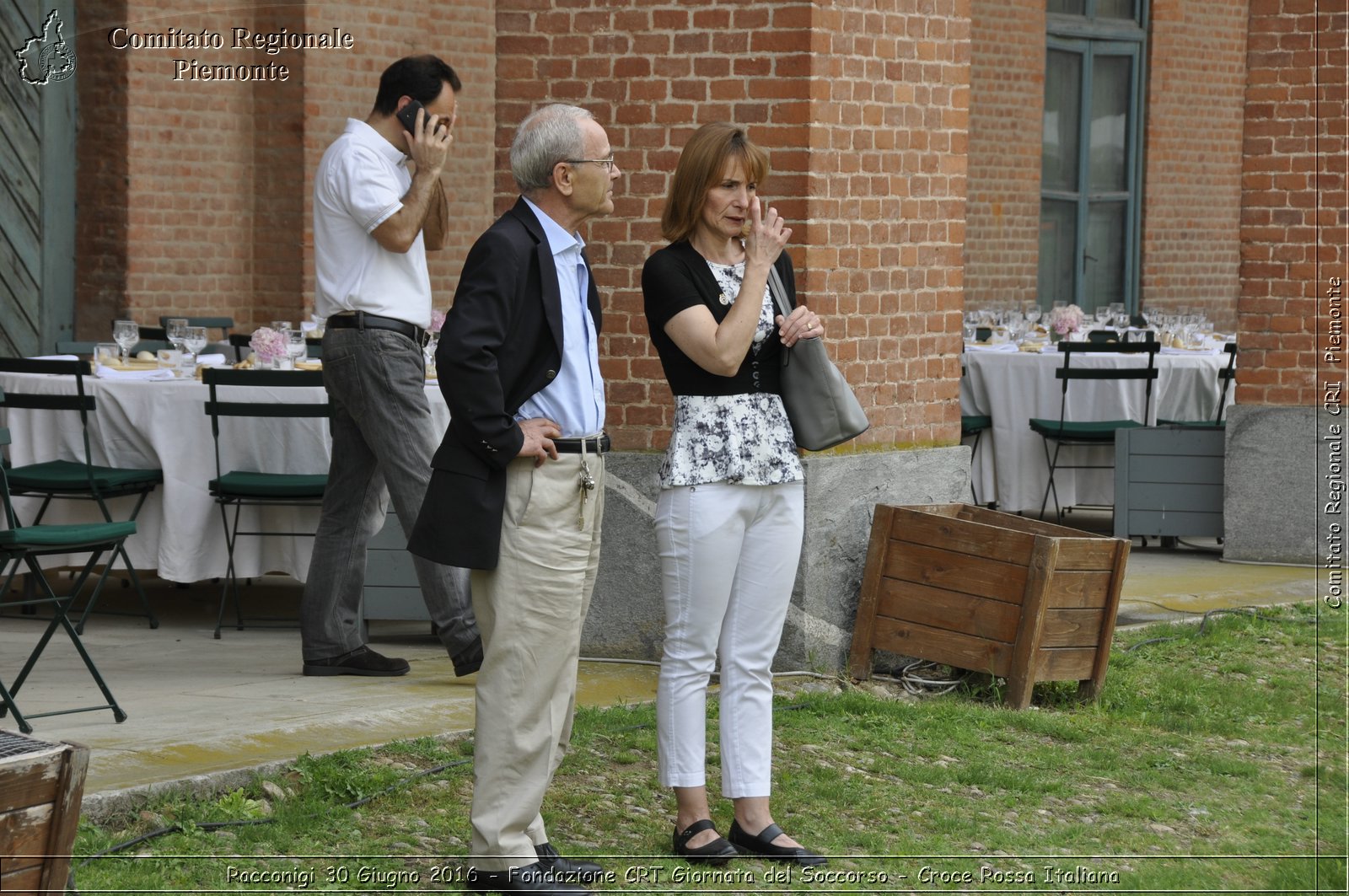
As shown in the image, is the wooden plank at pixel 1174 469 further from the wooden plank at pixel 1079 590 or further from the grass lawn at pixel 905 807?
the wooden plank at pixel 1079 590

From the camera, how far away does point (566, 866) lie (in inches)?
179

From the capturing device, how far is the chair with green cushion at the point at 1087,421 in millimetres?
10203

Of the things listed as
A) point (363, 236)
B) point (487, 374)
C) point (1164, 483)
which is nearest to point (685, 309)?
point (487, 374)

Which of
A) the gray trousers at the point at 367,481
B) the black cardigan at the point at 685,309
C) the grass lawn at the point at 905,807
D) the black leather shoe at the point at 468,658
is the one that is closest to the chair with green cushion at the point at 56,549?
the gray trousers at the point at 367,481

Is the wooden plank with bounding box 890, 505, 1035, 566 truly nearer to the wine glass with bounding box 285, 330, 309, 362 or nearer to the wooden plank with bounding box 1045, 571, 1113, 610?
the wooden plank with bounding box 1045, 571, 1113, 610

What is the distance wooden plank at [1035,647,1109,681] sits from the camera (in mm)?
6434

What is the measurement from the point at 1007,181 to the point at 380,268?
1062cm

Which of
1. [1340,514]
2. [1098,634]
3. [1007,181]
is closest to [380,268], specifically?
[1098,634]

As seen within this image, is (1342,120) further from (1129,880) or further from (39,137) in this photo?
(39,137)

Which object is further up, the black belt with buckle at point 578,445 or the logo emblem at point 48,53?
the logo emblem at point 48,53

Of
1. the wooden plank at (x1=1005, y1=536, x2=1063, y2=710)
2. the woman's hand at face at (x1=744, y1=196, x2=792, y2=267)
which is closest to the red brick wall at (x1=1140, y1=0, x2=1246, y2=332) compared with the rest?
the wooden plank at (x1=1005, y1=536, x2=1063, y2=710)

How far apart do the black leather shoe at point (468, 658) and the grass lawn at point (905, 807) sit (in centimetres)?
44

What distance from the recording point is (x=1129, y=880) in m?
4.71

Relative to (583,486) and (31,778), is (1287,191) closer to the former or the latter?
(583,486)
